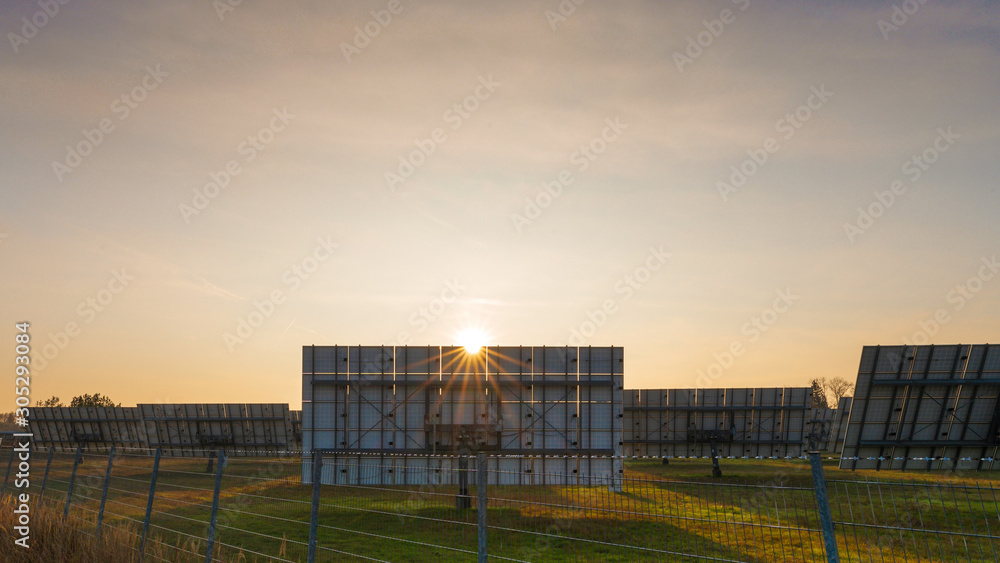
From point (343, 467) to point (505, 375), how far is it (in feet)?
24.3

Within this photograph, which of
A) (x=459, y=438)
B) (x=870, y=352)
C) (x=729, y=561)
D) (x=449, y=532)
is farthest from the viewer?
(x=459, y=438)

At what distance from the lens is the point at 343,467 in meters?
30.8

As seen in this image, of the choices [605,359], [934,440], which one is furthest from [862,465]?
[605,359]

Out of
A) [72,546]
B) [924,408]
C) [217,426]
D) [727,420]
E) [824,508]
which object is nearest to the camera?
[824,508]

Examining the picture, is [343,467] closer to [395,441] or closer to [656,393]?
[395,441]

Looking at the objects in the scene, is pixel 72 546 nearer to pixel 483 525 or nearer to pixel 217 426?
pixel 483 525

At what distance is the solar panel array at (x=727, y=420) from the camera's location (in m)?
44.5

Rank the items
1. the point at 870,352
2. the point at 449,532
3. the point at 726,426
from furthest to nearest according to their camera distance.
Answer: the point at 726,426
the point at 870,352
the point at 449,532

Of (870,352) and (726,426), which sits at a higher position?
(870,352)

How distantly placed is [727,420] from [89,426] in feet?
144

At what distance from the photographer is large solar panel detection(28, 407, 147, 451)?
177 feet

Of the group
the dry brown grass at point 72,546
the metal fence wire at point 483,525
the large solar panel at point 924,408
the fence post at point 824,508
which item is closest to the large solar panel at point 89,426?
the metal fence wire at point 483,525

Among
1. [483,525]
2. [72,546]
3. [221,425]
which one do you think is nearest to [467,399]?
[72,546]

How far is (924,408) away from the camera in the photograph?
23734 mm
